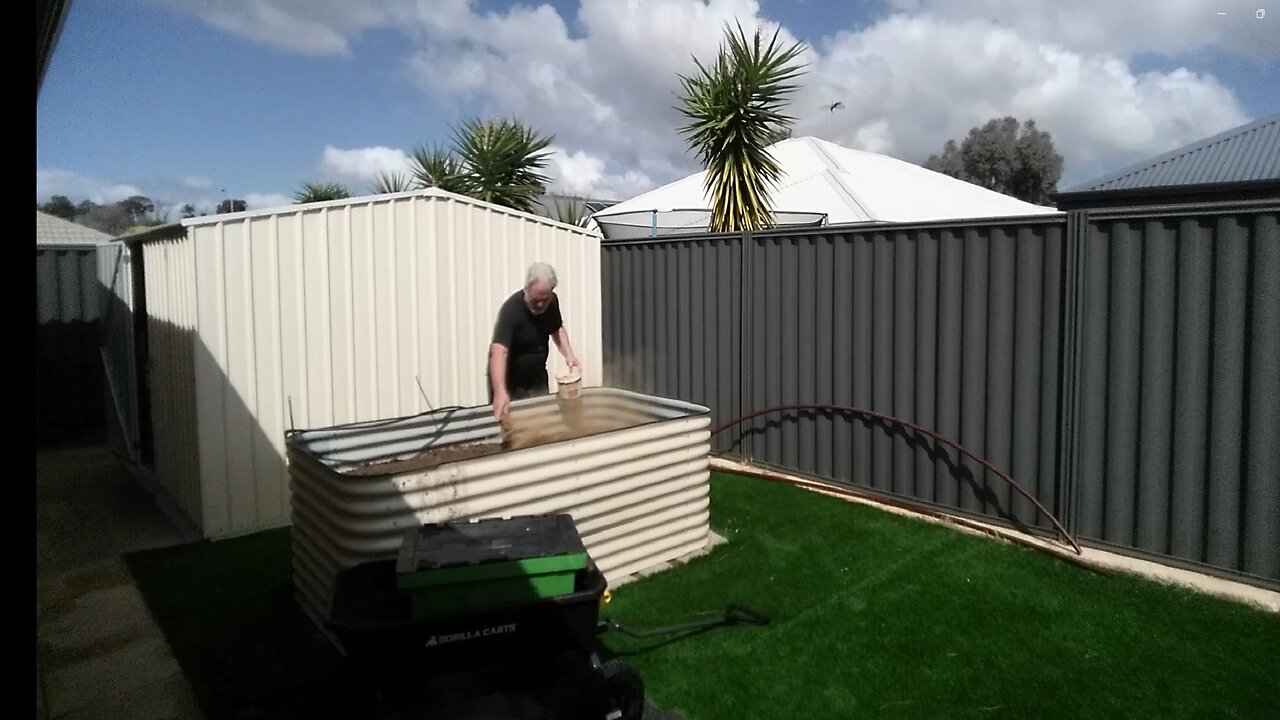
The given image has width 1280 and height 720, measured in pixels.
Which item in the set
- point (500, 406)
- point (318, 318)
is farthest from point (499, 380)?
point (318, 318)

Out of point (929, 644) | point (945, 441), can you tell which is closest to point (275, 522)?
point (929, 644)

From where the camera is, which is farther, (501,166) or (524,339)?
(501,166)

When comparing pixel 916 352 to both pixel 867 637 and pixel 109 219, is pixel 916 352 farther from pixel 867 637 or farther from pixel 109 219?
pixel 109 219

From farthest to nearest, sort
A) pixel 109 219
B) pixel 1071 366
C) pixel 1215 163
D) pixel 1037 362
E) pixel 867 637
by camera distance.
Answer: pixel 1215 163, pixel 109 219, pixel 1037 362, pixel 1071 366, pixel 867 637

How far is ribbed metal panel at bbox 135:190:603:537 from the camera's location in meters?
5.25

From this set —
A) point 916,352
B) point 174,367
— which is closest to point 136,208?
point 174,367

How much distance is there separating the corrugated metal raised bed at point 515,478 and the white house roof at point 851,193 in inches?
279

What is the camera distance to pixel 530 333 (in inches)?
222

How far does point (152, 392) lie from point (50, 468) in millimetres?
2549

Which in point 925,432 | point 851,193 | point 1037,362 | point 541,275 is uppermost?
point 851,193

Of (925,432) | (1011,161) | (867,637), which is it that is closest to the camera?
(867,637)

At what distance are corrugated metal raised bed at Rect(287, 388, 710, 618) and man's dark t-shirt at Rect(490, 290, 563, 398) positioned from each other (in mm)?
611

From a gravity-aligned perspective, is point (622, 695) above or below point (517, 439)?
below

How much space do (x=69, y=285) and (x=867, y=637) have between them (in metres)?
10.1
